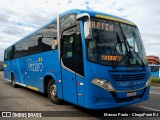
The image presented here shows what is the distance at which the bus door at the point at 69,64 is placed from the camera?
6.96 meters

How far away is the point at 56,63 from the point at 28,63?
437 centimetres

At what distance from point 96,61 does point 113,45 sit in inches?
32.5

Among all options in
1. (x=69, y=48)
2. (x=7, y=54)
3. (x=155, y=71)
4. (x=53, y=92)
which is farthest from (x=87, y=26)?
(x=155, y=71)

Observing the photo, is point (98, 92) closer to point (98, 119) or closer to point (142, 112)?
point (98, 119)

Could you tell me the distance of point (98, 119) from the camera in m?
6.83

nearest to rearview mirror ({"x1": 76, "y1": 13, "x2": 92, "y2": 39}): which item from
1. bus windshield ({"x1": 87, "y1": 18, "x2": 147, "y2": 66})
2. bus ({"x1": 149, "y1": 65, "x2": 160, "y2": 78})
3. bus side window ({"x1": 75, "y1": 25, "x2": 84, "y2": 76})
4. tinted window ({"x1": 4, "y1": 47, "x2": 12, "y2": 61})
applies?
bus windshield ({"x1": 87, "y1": 18, "x2": 147, "y2": 66})

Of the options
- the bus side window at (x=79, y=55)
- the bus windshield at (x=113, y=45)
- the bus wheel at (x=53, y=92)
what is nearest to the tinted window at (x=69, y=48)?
the bus side window at (x=79, y=55)

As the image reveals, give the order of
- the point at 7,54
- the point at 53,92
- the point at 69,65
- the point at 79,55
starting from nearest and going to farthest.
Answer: the point at 79,55, the point at 69,65, the point at 53,92, the point at 7,54

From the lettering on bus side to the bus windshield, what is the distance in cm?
417

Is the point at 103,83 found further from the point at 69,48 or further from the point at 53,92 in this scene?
the point at 53,92

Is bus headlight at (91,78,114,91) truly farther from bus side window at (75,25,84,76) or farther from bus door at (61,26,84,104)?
bus door at (61,26,84,104)

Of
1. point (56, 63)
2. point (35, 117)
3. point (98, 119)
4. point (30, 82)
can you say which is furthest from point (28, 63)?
point (98, 119)

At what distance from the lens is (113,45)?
22.3 ft

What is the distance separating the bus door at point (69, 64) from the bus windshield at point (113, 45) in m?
0.60
